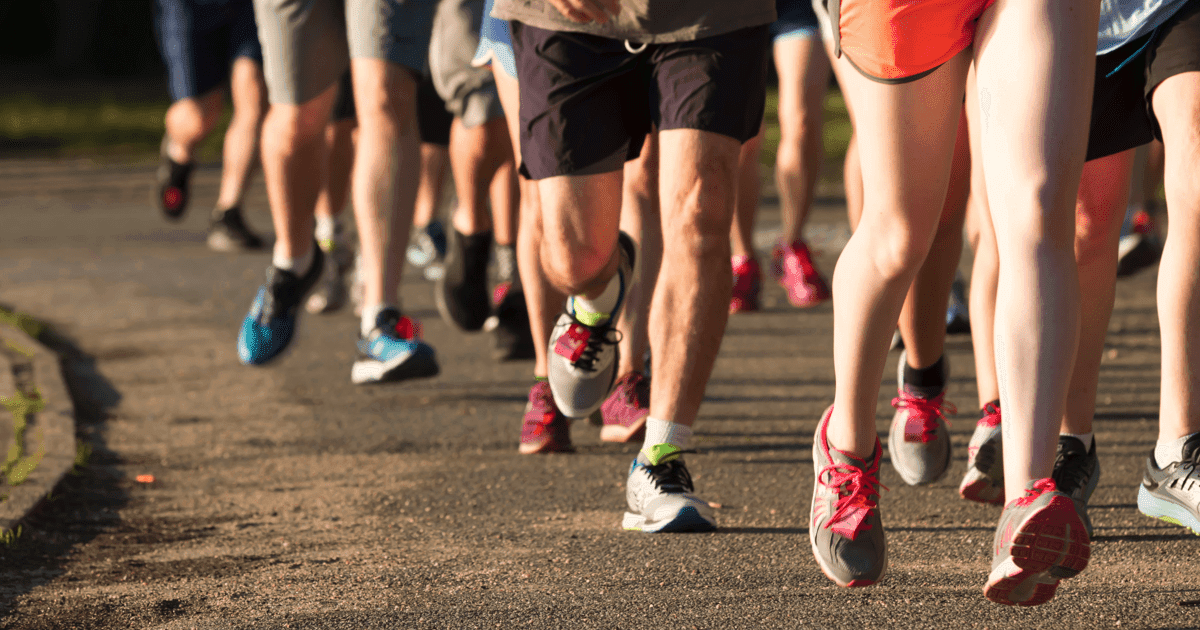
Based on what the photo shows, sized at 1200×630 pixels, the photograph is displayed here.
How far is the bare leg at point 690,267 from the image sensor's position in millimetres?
3535

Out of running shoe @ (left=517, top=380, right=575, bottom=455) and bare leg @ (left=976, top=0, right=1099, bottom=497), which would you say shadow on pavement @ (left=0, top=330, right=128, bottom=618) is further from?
bare leg @ (left=976, top=0, right=1099, bottom=497)

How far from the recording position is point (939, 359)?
151 inches

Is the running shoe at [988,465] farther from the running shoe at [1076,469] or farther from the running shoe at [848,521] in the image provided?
the running shoe at [848,521]

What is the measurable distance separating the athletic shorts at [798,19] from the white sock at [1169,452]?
350cm

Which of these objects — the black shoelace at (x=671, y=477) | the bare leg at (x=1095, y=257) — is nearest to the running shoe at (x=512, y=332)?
the black shoelace at (x=671, y=477)

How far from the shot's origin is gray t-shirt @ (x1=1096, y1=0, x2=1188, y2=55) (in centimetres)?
330

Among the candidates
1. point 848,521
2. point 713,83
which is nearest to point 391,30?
point 713,83

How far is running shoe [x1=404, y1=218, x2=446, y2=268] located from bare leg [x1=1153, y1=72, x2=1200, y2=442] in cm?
526

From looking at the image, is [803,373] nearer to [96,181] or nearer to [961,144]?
[961,144]

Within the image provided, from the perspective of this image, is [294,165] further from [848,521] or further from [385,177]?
[848,521]

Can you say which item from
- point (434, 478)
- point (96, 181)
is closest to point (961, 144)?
point (434, 478)

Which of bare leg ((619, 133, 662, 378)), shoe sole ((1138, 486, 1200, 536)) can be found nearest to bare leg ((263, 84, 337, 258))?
bare leg ((619, 133, 662, 378))

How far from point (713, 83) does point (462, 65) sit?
2.15 meters

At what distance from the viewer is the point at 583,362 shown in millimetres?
4078
